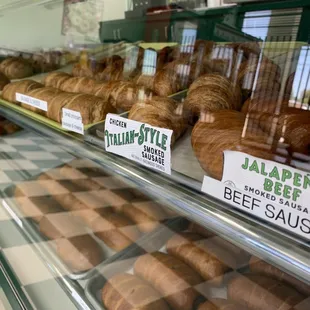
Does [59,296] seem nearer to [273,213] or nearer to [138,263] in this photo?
[138,263]

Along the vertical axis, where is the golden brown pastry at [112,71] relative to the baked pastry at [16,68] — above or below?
above

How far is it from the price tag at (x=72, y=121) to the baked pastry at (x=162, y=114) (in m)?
0.17

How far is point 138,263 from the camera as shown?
882mm

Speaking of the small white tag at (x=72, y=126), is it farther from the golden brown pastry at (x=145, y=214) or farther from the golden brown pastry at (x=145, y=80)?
the golden brown pastry at (x=145, y=214)

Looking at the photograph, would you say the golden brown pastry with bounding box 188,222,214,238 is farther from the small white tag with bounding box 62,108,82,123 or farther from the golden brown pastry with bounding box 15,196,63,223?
the golden brown pastry with bounding box 15,196,63,223

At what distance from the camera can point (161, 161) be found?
2.01ft

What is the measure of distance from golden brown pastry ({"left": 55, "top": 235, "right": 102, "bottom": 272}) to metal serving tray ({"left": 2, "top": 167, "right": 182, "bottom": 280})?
14mm

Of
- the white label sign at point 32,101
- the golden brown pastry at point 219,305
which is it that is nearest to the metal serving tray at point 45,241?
the golden brown pastry at point 219,305

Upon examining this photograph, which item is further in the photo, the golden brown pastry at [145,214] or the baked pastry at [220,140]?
the golden brown pastry at [145,214]

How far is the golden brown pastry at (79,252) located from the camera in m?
0.99

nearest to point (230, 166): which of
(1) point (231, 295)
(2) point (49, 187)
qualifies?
(1) point (231, 295)

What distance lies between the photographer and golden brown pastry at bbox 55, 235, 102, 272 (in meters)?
0.99

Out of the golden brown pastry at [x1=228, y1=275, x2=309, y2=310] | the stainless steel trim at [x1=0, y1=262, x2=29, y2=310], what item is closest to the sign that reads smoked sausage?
the golden brown pastry at [x1=228, y1=275, x2=309, y2=310]

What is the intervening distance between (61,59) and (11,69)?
23 centimetres
